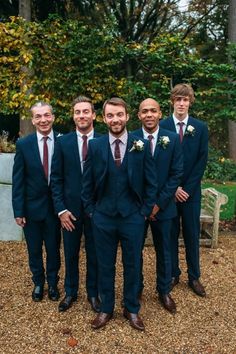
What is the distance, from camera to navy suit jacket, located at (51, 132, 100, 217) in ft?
11.7

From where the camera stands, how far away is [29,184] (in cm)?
380

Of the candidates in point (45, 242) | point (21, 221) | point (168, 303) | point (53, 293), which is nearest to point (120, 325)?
point (168, 303)

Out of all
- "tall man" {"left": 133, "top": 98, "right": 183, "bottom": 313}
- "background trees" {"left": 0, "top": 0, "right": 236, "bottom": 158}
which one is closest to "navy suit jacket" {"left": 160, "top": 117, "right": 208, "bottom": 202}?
"tall man" {"left": 133, "top": 98, "right": 183, "bottom": 313}

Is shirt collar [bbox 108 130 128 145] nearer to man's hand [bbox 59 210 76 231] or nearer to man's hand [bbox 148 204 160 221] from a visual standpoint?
man's hand [bbox 148 204 160 221]

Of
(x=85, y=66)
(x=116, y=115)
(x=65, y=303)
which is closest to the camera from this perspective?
(x=116, y=115)

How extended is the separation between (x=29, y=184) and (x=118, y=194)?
94cm

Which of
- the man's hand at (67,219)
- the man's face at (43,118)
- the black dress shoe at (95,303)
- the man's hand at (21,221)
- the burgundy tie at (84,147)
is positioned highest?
the man's face at (43,118)

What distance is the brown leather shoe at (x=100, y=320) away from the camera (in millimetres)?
3553

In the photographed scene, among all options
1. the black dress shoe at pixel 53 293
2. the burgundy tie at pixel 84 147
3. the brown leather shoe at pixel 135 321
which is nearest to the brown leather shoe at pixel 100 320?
the brown leather shoe at pixel 135 321

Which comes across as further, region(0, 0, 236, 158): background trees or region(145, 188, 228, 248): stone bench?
region(0, 0, 236, 158): background trees

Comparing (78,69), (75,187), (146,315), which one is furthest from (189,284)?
(78,69)

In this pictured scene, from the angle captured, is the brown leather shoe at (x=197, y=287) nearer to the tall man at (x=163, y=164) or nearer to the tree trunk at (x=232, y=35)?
the tall man at (x=163, y=164)

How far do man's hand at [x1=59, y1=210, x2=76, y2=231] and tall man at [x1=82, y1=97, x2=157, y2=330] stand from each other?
0.22 meters

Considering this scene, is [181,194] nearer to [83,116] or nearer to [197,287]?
[197,287]
